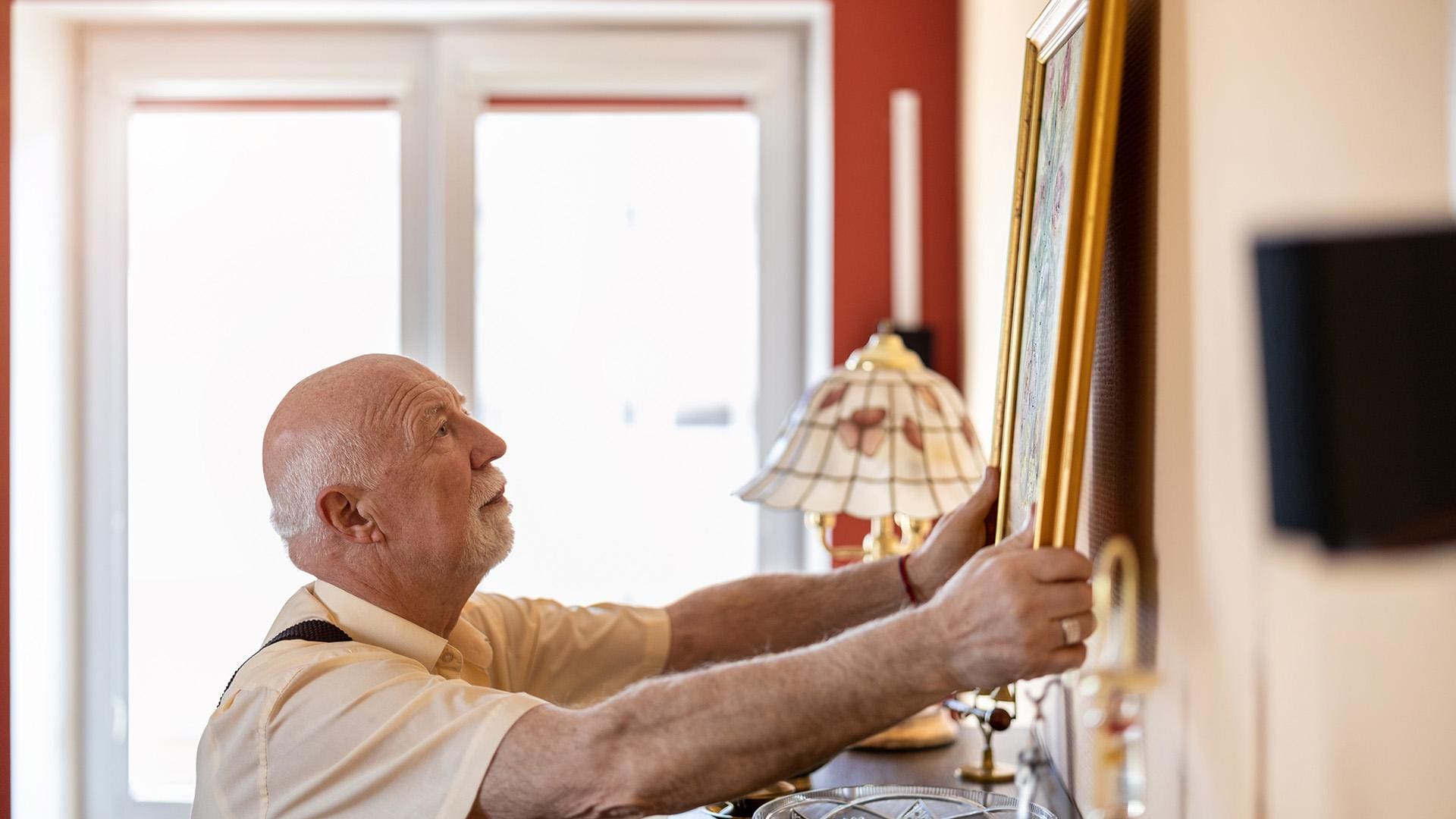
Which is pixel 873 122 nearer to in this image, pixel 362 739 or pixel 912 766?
pixel 912 766

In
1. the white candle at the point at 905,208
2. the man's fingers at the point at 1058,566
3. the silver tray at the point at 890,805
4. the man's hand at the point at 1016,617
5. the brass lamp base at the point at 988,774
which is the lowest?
the brass lamp base at the point at 988,774

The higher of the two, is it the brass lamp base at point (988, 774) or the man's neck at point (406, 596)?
the man's neck at point (406, 596)

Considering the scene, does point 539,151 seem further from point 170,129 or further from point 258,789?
point 258,789

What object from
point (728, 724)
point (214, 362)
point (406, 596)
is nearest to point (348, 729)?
point (406, 596)

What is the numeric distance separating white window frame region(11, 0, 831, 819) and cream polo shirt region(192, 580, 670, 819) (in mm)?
1799

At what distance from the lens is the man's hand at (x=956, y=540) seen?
1.54m

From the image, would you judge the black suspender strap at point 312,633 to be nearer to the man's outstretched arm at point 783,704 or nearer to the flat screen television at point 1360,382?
the man's outstretched arm at point 783,704

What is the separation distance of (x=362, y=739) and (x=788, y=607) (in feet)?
2.31

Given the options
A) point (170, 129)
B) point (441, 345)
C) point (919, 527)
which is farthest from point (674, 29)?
point (919, 527)

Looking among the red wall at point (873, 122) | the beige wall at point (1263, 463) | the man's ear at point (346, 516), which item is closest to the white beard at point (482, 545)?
the man's ear at point (346, 516)

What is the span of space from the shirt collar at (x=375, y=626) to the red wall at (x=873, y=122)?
Answer: 5.18ft

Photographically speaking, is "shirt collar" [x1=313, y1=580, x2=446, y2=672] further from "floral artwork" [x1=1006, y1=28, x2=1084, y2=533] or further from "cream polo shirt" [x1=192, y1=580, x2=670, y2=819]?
"floral artwork" [x1=1006, y1=28, x2=1084, y2=533]

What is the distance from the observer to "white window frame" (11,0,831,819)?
321 cm

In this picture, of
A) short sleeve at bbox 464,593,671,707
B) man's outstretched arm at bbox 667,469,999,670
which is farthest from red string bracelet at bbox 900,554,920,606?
short sleeve at bbox 464,593,671,707
